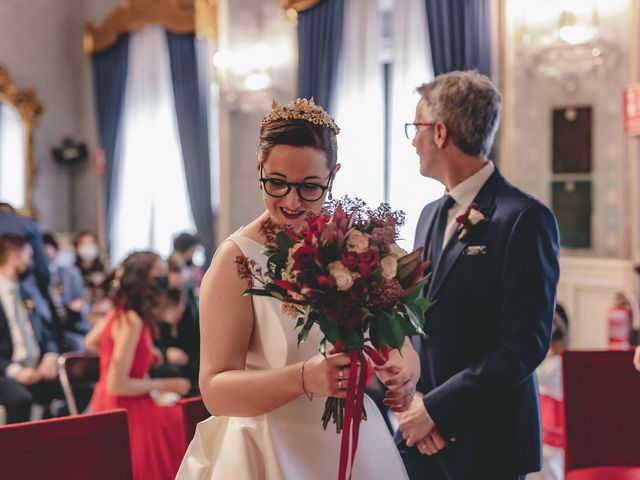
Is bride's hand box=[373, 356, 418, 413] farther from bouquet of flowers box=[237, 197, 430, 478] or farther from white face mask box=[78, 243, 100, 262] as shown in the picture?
white face mask box=[78, 243, 100, 262]

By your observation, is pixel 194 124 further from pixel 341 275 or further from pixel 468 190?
pixel 341 275

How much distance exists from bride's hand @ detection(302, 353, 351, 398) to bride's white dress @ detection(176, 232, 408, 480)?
0.18 m

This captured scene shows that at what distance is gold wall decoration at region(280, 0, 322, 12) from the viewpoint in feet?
24.0

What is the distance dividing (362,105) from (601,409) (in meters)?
4.65

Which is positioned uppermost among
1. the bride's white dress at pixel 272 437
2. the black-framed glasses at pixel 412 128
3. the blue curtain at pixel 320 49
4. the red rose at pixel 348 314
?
the blue curtain at pixel 320 49

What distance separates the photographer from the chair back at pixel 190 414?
2.15 metres

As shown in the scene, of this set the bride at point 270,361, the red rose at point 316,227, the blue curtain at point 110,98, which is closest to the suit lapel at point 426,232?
the bride at point 270,361

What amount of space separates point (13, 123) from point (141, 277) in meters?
7.54

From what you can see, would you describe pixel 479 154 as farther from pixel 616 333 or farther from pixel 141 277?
pixel 616 333

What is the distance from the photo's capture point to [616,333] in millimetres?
5039

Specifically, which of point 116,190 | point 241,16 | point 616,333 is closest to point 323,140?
point 616,333

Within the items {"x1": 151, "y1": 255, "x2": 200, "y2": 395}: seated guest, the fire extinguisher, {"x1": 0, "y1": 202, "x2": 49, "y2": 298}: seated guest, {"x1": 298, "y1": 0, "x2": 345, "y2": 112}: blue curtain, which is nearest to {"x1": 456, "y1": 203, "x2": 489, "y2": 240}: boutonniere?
{"x1": 151, "y1": 255, "x2": 200, "y2": 395}: seated guest

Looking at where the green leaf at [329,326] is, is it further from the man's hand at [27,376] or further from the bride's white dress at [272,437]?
the man's hand at [27,376]

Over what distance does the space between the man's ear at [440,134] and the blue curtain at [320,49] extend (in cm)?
495
